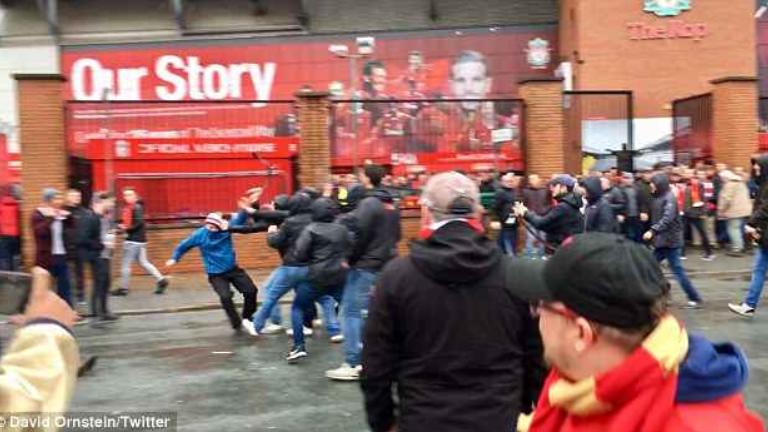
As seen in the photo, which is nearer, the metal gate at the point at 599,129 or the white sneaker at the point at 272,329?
the white sneaker at the point at 272,329

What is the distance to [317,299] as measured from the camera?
838cm

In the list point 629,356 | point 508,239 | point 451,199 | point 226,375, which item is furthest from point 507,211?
point 629,356

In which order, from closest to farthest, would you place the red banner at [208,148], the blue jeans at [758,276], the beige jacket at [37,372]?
the beige jacket at [37,372] < the blue jeans at [758,276] < the red banner at [208,148]

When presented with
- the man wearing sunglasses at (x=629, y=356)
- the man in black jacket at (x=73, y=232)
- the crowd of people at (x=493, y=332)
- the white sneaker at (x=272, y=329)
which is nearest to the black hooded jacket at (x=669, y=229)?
the crowd of people at (x=493, y=332)

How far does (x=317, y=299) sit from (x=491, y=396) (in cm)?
516

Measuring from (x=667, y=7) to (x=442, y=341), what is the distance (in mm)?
24180

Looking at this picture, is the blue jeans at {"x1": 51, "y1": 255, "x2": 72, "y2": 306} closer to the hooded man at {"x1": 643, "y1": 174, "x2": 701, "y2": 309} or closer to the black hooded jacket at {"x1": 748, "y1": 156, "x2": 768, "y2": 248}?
the hooded man at {"x1": 643, "y1": 174, "x2": 701, "y2": 309}

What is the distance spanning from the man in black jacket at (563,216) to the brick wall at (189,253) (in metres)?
6.33

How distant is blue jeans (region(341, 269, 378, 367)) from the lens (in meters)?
7.37

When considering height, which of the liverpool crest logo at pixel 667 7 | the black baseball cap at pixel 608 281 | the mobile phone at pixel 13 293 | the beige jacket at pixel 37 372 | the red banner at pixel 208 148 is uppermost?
the liverpool crest logo at pixel 667 7

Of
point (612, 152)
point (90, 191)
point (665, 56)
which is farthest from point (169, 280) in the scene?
point (665, 56)

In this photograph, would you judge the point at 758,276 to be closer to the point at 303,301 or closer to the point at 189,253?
the point at 303,301

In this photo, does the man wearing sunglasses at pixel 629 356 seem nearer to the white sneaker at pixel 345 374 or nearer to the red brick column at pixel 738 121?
the white sneaker at pixel 345 374

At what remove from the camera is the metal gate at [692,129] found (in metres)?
19.7
